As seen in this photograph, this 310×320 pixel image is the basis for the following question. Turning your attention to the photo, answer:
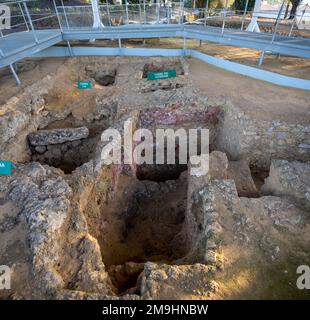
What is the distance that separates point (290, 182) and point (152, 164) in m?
4.14

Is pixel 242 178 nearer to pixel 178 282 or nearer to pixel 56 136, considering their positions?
pixel 178 282

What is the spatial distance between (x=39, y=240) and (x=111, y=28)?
8.85 meters

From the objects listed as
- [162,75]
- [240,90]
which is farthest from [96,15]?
[240,90]

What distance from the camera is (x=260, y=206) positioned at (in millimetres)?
4695

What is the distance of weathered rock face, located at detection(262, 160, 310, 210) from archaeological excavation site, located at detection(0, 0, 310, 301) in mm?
25

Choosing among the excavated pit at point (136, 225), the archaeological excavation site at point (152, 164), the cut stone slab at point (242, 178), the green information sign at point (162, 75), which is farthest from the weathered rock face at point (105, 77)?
the cut stone slab at point (242, 178)

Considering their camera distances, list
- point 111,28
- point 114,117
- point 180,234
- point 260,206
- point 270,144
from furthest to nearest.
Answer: point 111,28 → point 114,117 → point 270,144 → point 180,234 → point 260,206

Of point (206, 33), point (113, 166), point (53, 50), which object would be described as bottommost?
point (113, 166)

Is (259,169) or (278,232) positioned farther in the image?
(259,169)

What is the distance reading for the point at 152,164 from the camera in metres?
7.99

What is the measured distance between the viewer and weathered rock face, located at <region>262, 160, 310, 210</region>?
15.8 feet

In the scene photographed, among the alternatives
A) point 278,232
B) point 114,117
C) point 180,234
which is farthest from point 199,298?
point 114,117

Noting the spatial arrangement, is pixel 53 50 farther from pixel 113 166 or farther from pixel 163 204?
pixel 163 204

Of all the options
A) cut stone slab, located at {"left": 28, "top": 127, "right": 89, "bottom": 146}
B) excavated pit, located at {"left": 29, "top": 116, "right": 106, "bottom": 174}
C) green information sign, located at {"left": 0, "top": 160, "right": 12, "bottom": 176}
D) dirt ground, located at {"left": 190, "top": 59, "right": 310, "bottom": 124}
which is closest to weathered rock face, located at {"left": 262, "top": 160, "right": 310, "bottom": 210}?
dirt ground, located at {"left": 190, "top": 59, "right": 310, "bottom": 124}
